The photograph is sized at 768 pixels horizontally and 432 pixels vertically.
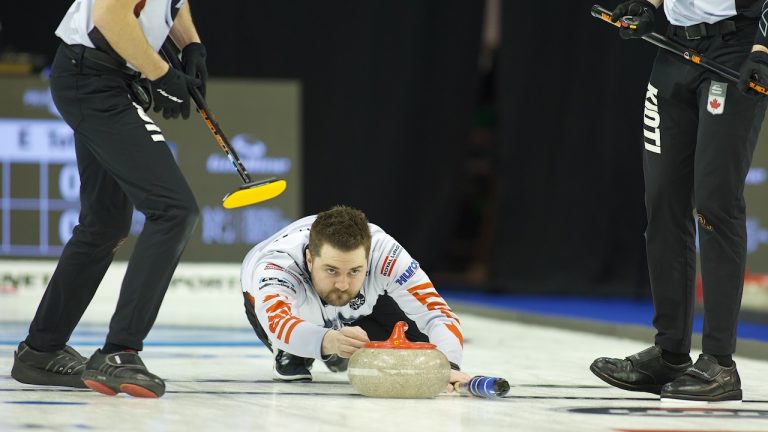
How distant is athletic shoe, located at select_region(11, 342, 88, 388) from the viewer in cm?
353

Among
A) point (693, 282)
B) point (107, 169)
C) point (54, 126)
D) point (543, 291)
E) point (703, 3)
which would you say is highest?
point (703, 3)

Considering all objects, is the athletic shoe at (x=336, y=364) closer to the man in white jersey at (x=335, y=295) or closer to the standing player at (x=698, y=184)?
the man in white jersey at (x=335, y=295)

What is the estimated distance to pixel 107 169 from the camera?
3.34 metres

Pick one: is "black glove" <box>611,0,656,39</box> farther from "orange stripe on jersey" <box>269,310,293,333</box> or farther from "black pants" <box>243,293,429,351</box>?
"orange stripe on jersey" <box>269,310,293,333</box>

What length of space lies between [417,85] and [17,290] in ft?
10.5

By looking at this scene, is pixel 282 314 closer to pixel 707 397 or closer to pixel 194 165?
pixel 707 397

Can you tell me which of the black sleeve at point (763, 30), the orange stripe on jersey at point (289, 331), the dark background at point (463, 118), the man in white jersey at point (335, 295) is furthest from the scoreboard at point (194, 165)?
the black sleeve at point (763, 30)

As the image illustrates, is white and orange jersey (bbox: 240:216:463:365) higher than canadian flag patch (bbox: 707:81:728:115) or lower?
lower

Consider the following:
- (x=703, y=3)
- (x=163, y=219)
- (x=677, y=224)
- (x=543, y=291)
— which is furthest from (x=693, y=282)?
(x=543, y=291)

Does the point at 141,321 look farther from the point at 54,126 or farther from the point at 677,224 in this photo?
the point at 54,126

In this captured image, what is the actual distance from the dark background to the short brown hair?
5.67 metres

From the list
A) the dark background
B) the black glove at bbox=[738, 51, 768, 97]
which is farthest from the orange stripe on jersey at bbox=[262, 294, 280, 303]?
the dark background

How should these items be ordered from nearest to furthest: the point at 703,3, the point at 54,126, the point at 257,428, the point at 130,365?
1. the point at 257,428
2. the point at 130,365
3. the point at 703,3
4. the point at 54,126

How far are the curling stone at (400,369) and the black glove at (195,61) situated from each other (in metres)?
0.91
